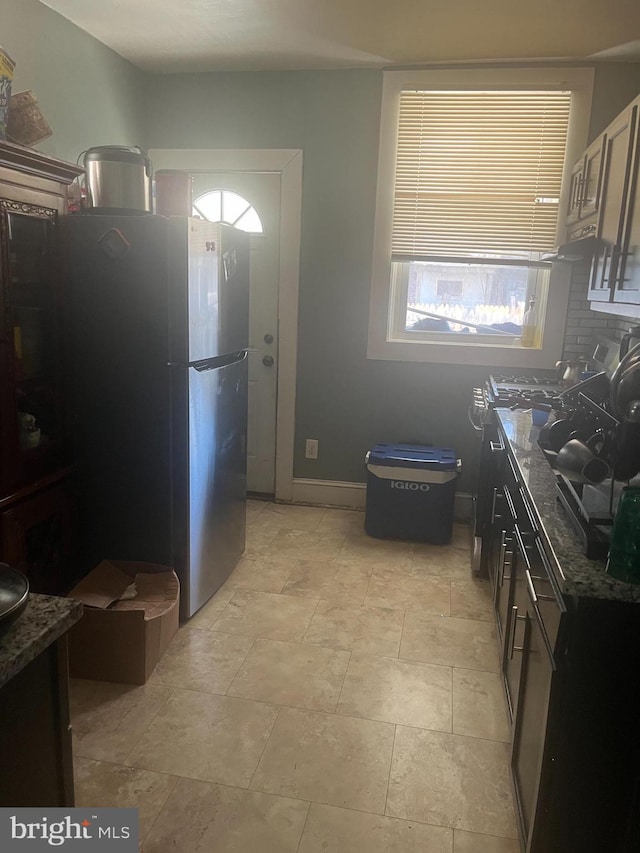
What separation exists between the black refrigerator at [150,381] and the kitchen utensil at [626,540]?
1.65 m

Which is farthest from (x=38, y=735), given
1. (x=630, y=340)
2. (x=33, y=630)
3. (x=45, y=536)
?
(x=630, y=340)

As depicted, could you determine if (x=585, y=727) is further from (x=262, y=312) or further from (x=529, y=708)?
(x=262, y=312)

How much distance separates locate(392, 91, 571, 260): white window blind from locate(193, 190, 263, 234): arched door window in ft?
2.84

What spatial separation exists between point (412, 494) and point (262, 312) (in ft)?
4.75

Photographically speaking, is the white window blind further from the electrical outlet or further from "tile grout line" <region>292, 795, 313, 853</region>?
"tile grout line" <region>292, 795, 313, 853</region>

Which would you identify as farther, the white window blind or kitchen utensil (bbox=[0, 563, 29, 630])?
the white window blind

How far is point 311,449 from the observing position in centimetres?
398

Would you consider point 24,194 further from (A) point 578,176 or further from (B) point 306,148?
(A) point 578,176

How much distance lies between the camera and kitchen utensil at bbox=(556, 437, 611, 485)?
154cm

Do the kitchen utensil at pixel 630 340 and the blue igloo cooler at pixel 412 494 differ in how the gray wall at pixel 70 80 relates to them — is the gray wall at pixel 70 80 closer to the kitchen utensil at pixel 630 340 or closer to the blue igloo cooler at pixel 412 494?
the blue igloo cooler at pixel 412 494

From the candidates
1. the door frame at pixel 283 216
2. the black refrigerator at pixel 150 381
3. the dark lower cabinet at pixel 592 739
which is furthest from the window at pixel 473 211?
the dark lower cabinet at pixel 592 739

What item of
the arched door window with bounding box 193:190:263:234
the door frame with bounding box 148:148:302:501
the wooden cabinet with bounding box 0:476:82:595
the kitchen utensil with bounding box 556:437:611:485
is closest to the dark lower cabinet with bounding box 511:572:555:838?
the kitchen utensil with bounding box 556:437:611:485

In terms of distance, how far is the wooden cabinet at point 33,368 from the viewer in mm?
2145

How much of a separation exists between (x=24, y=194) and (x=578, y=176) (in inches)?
99.9
